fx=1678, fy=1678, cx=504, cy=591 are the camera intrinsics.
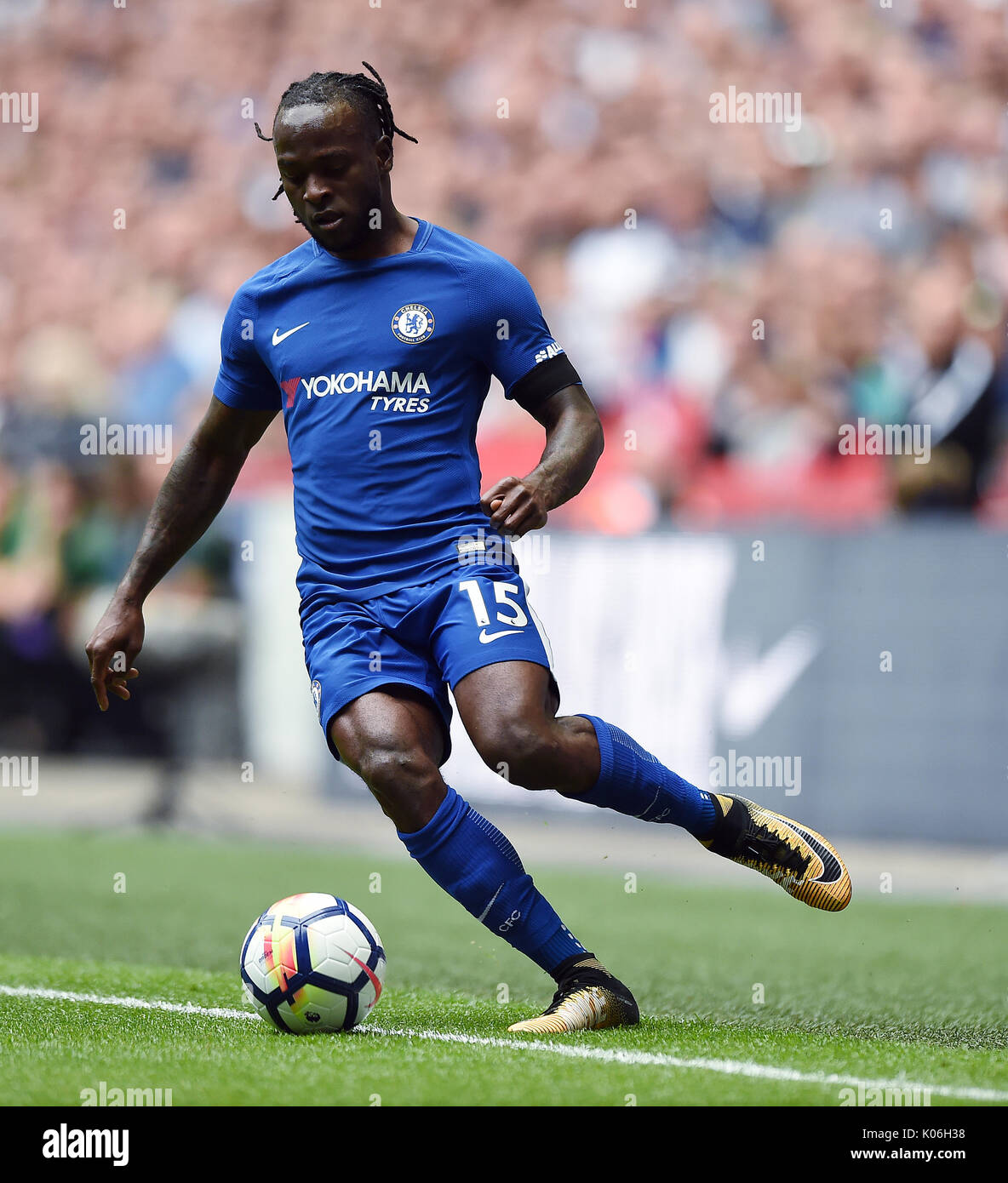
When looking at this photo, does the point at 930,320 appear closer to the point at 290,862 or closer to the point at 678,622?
the point at 678,622

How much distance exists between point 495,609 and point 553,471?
379mm

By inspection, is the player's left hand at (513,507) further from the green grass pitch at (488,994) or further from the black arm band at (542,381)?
the green grass pitch at (488,994)

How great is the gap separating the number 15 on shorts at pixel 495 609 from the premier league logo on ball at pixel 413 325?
0.67 meters

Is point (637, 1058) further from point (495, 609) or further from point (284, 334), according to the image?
point (284, 334)

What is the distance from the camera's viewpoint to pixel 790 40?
15312mm

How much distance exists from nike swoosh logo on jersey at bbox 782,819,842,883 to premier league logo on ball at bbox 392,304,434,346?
1.68 metres

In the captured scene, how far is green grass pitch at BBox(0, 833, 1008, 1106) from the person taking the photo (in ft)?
11.3

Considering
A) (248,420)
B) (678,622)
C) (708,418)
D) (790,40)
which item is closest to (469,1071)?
(248,420)

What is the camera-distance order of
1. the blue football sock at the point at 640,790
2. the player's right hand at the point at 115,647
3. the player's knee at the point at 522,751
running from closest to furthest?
1. the player's knee at the point at 522,751
2. the blue football sock at the point at 640,790
3. the player's right hand at the point at 115,647

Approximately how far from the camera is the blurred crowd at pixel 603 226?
12.8 metres

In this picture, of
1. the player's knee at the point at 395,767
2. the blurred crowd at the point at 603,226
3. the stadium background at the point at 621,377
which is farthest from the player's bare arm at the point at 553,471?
the blurred crowd at the point at 603,226

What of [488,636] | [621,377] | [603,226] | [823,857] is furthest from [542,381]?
[603,226]

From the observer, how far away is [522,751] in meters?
4.05

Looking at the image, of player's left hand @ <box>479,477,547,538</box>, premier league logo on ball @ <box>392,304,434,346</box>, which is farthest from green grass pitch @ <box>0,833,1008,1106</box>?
premier league logo on ball @ <box>392,304,434,346</box>
